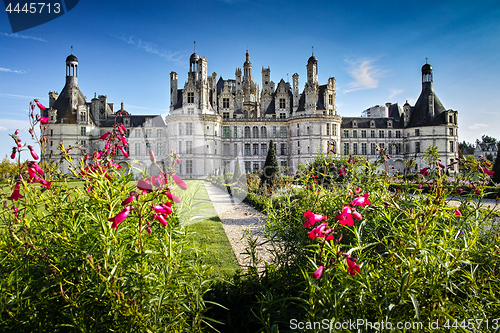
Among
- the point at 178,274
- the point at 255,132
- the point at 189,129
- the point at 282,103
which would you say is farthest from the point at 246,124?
the point at 178,274

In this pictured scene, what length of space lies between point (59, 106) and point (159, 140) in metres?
12.2

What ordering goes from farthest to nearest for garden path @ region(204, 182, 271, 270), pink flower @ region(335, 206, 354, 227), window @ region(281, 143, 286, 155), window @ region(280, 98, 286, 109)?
window @ region(280, 98, 286, 109) → window @ region(281, 143, 286, 155) → garden path @ region(204, 182, 271, 270) → pink flower @ region(335, 206, 354, 227)

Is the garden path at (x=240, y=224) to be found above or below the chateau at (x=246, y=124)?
below

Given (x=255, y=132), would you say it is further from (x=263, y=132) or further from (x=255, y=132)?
(x=263, y=132)

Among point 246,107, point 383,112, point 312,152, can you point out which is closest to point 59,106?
point 246,107

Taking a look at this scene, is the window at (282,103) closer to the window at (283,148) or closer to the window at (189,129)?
the window at (283,148)

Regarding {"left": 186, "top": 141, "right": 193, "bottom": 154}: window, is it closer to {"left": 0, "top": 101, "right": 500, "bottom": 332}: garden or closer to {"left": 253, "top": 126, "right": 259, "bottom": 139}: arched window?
{"left": 253, "top": 126, "right": 259, "bottom": 139}: arched window

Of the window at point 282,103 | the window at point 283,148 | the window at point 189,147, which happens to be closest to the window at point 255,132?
the window at point 283,148

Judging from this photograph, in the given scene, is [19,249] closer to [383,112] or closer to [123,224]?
[123,224]

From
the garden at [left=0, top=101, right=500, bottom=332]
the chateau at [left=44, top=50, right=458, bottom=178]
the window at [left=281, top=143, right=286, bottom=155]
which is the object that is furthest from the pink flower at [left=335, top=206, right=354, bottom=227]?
the window at [left=281, top=143, right=286, bottom=155]

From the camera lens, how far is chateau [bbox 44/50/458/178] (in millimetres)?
29891

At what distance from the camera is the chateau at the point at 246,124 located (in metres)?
29.9

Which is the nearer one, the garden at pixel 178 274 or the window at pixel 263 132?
the garden at pixel 178 274

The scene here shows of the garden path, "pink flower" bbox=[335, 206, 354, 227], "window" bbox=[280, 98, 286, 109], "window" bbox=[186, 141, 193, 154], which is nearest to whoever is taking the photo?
"pink flower" bbox=[335, 206, 354, 227]
